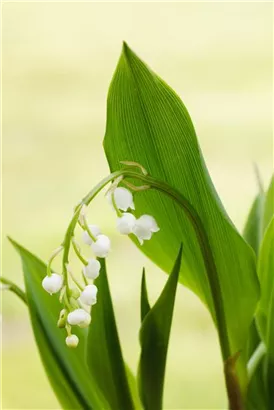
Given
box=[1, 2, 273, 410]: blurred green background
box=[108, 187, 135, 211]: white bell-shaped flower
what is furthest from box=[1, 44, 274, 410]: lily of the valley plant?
Answer: box=[1, 2, 273, 410]: blurred green background

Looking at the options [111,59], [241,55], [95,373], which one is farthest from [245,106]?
[95,373]

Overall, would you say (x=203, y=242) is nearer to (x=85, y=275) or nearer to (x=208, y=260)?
(x=208, y=260)

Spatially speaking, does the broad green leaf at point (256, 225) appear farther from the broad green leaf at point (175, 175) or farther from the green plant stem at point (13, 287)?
the green plant stem at point (13, 287)

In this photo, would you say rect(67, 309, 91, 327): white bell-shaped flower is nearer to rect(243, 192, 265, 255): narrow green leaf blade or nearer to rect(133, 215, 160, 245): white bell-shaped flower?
rect(133, 215, 160, 245): white bell-shaped flower

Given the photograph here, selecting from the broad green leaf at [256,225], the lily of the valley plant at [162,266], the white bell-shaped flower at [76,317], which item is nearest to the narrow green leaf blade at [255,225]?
the broad green leaf at [256,225]

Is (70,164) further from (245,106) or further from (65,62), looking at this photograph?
(245,106)

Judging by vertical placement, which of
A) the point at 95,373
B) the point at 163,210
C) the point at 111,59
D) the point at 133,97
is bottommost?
the point at 95,373
